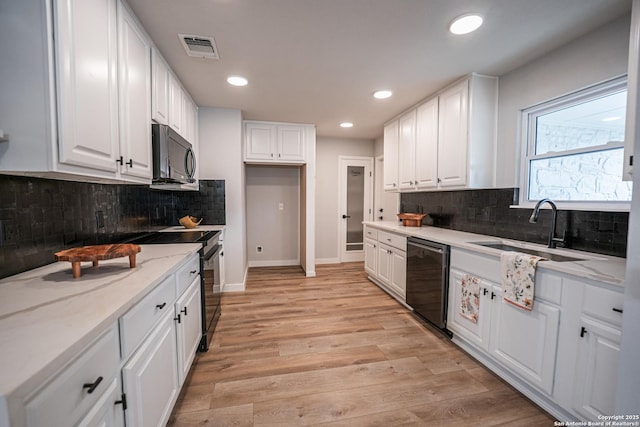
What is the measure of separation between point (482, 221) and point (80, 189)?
3304mm

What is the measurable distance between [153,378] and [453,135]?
9.71 ft

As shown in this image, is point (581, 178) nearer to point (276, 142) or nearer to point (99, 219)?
point (276, 142)

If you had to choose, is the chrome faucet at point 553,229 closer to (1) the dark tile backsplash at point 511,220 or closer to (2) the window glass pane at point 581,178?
(1) the dark tile backsplash at point 511,220

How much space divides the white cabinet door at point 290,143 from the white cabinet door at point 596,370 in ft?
11.3

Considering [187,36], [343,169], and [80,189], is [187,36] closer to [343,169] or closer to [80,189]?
[80,189]

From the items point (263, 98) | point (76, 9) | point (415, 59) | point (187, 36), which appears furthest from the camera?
point (263, 98)

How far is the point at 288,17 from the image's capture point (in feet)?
5.47

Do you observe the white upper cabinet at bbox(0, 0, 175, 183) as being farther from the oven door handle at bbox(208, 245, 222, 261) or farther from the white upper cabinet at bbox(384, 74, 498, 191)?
the white upper cabinet at bbox(384, 74, 498, 191)

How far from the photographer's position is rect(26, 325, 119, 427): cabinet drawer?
61 centimetres

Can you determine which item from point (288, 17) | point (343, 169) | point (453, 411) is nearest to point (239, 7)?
point (288, 17)

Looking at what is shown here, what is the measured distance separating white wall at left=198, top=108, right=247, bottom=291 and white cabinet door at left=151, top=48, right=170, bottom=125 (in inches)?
44.3

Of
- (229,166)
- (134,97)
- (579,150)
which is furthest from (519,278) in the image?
(229,166)

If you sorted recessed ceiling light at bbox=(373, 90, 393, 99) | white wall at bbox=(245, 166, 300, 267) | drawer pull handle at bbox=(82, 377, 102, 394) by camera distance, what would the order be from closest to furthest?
drawer pull handle at bbox=(82, 377, 102, 394) → recessed ceiling light at bbox=(373, 90, 393, 99) → white wall at bbox=(245, 166, 300, 267)

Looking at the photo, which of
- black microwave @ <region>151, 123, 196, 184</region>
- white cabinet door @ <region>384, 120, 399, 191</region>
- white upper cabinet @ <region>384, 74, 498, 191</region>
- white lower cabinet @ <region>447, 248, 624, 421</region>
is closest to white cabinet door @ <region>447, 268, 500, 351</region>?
white lower cabinet @ <region>447, 248, 624, 421</region>
